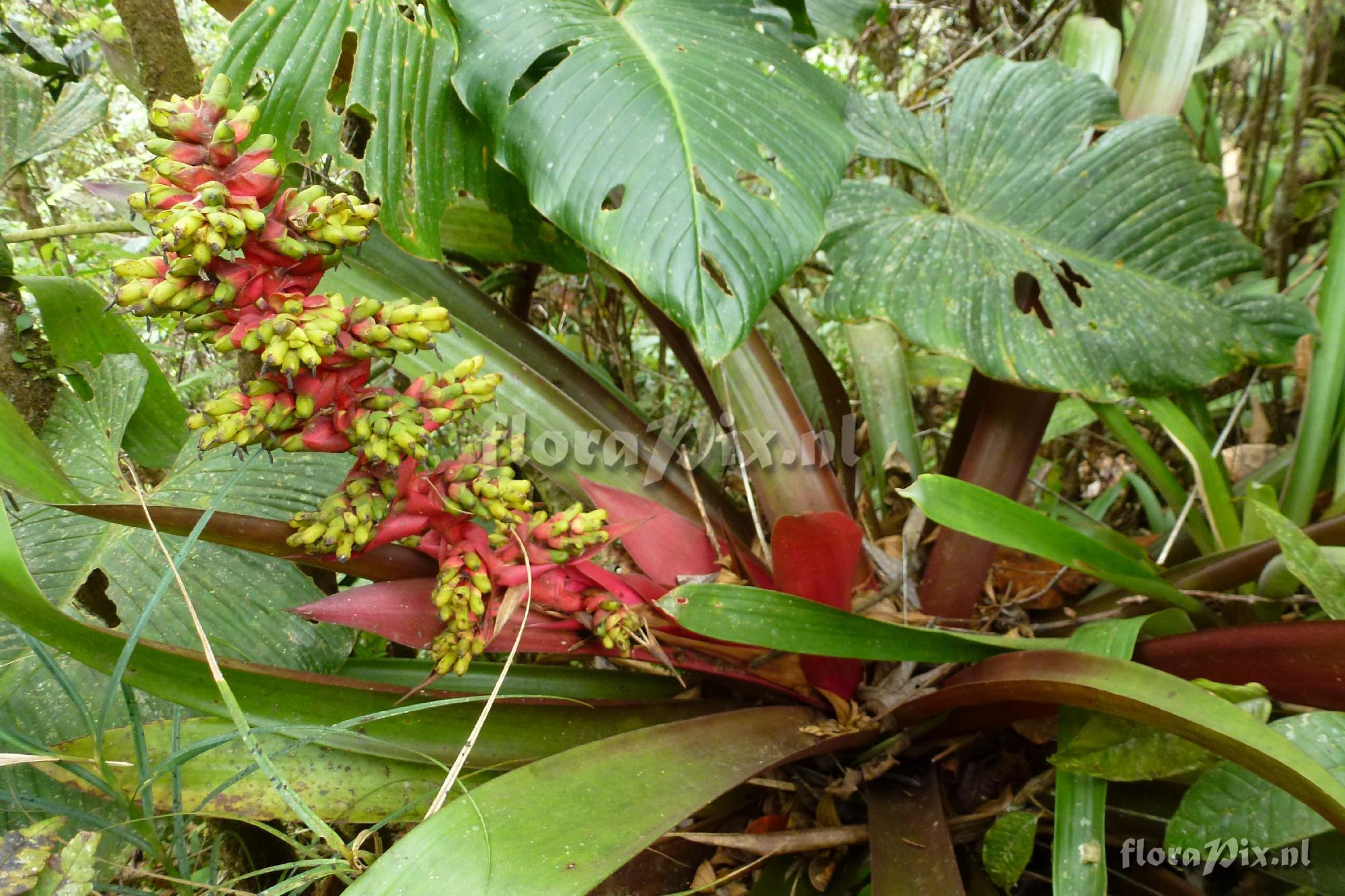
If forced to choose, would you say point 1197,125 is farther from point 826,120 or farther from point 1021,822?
point 1021,822

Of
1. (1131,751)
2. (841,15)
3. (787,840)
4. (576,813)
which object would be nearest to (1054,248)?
(841,15)

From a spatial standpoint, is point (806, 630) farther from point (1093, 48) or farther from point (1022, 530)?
point (1093, 48)

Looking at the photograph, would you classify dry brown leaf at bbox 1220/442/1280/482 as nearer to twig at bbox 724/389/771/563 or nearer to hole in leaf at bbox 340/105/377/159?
twig at bbox 724/389/771/563

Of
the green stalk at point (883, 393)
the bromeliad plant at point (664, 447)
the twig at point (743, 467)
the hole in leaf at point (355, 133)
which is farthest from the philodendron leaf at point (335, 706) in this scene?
the hole in leaf at point (355, 133)

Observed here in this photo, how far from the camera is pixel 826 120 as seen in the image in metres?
0.87

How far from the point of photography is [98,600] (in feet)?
2.88

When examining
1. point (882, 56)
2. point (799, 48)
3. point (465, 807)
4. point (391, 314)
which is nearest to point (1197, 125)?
point (882, 56)

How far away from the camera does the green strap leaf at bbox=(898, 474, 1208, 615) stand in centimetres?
66

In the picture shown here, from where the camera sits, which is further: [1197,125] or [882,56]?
[882,56]

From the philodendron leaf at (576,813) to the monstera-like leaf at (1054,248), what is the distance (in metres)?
0.51

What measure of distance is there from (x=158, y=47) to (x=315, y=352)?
0.67 meters

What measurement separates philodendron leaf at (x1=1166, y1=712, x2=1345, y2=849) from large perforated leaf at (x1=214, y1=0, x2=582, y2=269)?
0.89 metres

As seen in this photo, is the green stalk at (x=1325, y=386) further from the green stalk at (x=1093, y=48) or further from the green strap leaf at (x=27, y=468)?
the green strap leaf at (x=27, y=468)

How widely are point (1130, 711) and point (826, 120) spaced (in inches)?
26.7
